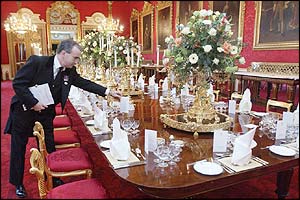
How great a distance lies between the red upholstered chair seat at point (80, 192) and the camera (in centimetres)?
159

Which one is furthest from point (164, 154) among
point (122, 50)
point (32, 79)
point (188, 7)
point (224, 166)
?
point (122, 50)

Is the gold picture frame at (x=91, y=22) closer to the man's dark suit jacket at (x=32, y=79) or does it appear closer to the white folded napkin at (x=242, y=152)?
the man's dark suit jacket at (x=32, y=79)

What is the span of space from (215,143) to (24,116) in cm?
175

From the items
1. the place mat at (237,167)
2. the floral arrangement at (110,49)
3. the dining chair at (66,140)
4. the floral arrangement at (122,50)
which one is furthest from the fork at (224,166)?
the floral arrangement at (122,50)

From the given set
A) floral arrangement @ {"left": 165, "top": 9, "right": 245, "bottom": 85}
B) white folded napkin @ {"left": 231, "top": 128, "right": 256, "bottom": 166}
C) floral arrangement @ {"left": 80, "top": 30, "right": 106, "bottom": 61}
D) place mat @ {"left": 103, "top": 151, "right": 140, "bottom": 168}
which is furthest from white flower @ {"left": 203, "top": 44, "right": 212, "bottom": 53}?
floral arrangement @ {"left": 80, "top": 30, "right": 106, "bottom": 61}

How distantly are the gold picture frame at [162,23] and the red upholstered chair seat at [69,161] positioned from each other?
24.1 ft

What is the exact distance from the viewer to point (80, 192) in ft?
5.34

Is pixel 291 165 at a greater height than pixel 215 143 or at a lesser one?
lesser

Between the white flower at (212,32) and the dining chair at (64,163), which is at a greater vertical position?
the white flower at (212,32)

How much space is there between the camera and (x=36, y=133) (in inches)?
79.5

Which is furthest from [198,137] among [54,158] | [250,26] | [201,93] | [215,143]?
[250,26]

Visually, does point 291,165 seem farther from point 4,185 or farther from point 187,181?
point 4,185

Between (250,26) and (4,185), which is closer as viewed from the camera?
(4,185)

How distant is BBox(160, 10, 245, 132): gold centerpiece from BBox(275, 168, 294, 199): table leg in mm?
760
